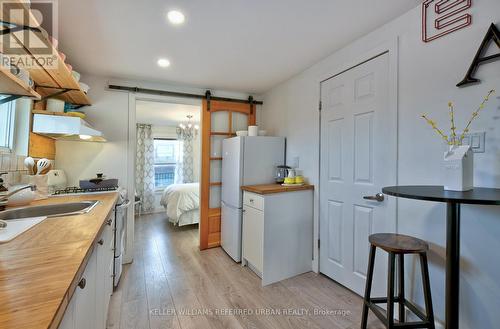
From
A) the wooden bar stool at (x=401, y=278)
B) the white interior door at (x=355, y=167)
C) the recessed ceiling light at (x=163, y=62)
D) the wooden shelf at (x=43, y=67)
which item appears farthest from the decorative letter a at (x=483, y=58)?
the recessed ceiling light at (x=163, y=62)

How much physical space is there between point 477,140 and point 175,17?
210 cm

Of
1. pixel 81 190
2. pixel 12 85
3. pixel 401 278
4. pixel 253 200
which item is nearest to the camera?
pixel 12 85

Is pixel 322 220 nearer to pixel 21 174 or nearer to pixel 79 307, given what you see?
pixel 79 307

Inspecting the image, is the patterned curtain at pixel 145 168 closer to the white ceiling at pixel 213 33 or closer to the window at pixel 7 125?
the white ceiling at pixel 213 33

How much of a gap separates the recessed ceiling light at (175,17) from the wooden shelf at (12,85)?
1.00m

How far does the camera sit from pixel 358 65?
204cm

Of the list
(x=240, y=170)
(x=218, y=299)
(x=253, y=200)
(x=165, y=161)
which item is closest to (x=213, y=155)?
(x=240, y=170)

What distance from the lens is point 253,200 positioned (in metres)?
2.52

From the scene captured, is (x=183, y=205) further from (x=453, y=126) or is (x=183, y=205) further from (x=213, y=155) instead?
(x=453, y=126)

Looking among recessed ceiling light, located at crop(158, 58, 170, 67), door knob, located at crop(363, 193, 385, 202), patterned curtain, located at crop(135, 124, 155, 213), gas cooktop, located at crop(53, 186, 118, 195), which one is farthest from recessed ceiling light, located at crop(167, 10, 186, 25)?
patterned curtain, located at crop(135, 124, 155, 213)

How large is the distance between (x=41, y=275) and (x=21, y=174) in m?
1.75

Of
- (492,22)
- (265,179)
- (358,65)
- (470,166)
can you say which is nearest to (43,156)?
(265,179)

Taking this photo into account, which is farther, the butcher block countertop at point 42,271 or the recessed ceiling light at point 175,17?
the recessed ceiling light at point 175,17

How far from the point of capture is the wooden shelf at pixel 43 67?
109cm
